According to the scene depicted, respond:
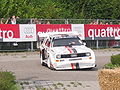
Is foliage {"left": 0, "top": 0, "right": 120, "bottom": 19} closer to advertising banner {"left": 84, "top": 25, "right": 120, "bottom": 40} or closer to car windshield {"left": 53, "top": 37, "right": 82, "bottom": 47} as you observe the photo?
advertising banner {"left": 84, "top": 25, "right": 120, "bottom": 40}

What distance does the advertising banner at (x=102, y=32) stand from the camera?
28.5 m

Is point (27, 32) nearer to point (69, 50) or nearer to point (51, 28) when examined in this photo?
point (51, 28)

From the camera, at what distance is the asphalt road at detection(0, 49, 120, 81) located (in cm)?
1539

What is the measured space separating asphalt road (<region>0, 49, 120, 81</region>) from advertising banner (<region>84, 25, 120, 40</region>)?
1.19 m

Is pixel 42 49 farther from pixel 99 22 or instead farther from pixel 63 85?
pixel 99 22

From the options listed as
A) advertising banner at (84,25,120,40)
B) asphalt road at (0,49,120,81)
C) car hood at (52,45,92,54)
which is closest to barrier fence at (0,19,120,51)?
advertising banner at (84,25,120,40)

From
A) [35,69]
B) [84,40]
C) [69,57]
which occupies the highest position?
[84,40]

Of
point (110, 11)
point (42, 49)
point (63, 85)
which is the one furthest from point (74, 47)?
point (110, 11)

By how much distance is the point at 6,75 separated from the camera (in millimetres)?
10234

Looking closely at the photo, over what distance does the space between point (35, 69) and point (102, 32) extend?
448 inches

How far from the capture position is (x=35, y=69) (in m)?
18.6

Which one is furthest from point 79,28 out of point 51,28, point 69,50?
point 69,50

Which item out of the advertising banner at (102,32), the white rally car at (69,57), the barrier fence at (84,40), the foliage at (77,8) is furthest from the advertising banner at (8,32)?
the foliage at (77,8)

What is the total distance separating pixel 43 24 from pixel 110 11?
1502 centimetres
